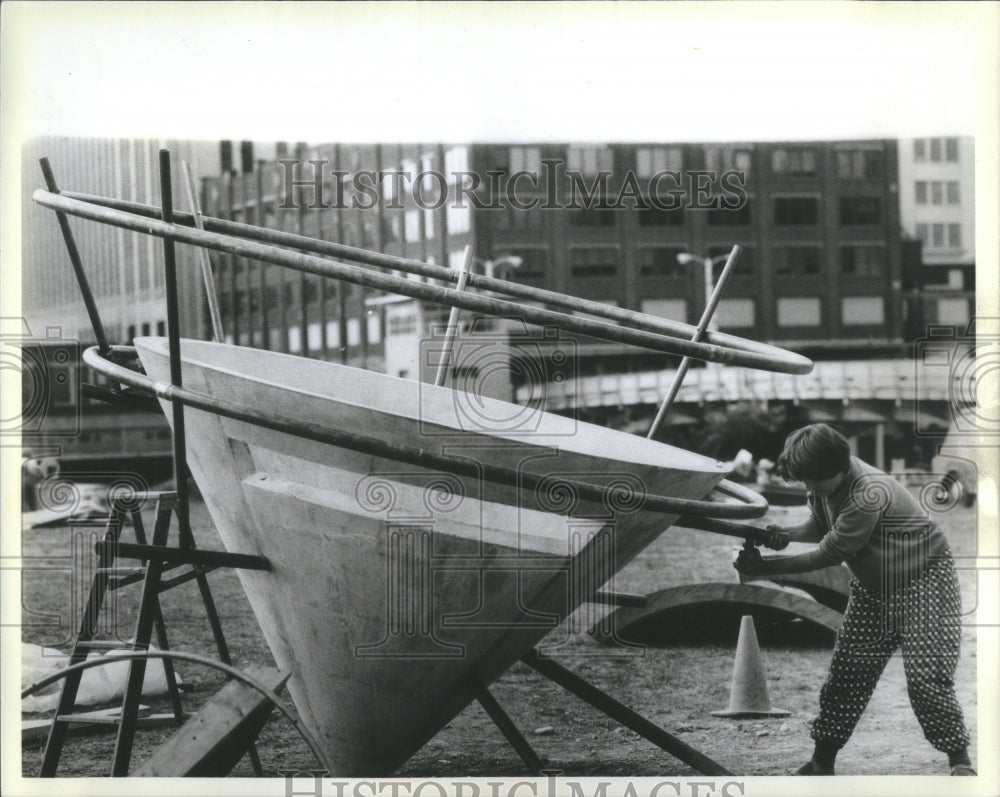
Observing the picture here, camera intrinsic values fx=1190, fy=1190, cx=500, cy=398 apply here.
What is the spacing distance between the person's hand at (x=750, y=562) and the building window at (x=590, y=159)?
82.0 inches

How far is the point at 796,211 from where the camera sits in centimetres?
1133

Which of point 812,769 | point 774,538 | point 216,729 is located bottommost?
point 812,769

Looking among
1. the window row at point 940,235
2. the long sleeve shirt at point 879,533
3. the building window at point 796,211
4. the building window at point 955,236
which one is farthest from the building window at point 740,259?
the long sleeve shirt at point 879,533

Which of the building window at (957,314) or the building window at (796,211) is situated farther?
the building window at (796,211)

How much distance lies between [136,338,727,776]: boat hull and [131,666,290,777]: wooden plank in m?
0.40

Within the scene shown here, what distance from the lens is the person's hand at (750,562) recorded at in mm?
4047

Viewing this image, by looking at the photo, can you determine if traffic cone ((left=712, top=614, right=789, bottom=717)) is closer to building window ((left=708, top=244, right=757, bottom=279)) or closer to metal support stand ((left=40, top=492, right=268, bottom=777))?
metal support stand ((left=40, top=492, right=268, bottom=777))

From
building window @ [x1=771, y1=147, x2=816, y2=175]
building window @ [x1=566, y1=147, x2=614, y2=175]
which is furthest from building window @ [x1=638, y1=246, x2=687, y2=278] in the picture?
building window @ [x1=566, y1=147, x2=614, y2=175]

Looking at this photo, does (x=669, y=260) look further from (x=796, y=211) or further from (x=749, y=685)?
(x=749, y=685)

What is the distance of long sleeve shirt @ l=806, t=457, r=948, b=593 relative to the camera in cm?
409

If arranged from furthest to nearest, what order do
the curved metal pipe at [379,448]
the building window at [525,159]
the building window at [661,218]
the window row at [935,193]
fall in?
the building window at [661,218]
the window row at [935,193]
the building window at [525,159]
the curved metal pipe at [379,448]

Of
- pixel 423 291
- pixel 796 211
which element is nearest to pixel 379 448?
pixel 423 291

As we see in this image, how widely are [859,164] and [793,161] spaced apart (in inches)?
15.7

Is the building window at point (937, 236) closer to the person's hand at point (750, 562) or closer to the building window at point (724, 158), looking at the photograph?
the building window at point (724, 158)
